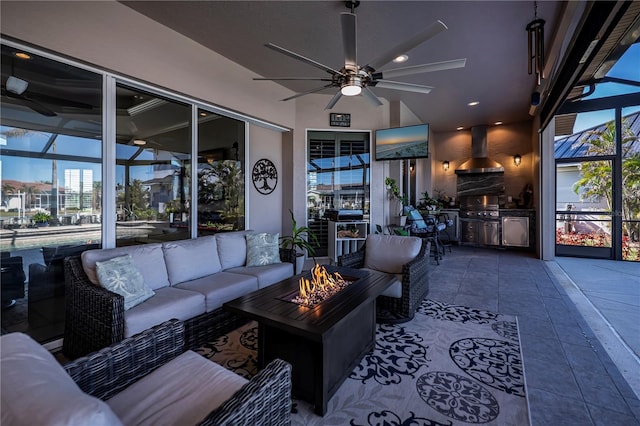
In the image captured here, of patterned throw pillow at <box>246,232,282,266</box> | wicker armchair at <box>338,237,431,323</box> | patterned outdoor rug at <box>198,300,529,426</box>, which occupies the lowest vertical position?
patterned outdoor rug at <box>198,300,529,426</box>

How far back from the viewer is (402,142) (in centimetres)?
533

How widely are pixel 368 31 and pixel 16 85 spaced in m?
3.53

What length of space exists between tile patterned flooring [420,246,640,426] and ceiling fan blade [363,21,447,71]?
2.65 m

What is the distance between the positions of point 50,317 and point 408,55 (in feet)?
16.7

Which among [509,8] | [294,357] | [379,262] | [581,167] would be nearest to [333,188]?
[379,262]

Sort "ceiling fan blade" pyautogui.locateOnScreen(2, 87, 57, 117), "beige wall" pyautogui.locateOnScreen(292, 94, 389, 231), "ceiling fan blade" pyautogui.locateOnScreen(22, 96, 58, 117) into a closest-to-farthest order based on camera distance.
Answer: "ceiling fan blade" pyautogui.locateOnScreen(2, 87, 57, 117), "ceiling fan blade" pyautogui.locateOnScreen(22, 96, 58, 117), "beige wall" pyautogui.locateOnScreen(292, 94, 389, 231)

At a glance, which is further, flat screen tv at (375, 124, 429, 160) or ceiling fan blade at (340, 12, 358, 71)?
flat screen tv at (375, 124, 429, 160)

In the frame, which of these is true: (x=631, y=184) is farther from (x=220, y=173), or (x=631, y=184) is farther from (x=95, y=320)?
(x=95, y=320)

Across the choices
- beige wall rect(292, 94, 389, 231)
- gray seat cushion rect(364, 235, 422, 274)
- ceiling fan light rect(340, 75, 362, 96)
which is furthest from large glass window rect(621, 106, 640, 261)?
ceiling fan light rect(340, 75, 362, 96)

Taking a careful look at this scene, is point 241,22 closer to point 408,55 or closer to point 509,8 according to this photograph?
point 408,55

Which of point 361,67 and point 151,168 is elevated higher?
point 361,67

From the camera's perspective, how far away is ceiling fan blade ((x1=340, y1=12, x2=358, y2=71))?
6.75ft

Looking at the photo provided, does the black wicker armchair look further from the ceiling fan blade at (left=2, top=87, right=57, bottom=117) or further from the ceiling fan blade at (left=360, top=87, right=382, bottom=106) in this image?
the ceiling fan blade at (left=360, top=87, right=382, bottom=106)

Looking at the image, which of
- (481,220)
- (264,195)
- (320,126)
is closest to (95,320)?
(264,195)
